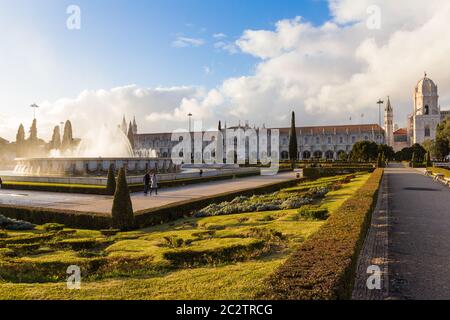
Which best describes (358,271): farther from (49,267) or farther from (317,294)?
(49,267)

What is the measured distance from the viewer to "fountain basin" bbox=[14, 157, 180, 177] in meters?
28.7

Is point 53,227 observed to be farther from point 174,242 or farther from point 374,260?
point 374,260

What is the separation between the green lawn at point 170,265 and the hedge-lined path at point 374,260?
4.10 ft

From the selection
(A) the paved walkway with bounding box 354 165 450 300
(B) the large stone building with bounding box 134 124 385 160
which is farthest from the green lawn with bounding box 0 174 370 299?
(B) the large stone building with bounding box 134 124 385 160

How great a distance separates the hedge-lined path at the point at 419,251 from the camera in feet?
18.3

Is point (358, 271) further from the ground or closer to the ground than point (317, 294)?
closer to the ground

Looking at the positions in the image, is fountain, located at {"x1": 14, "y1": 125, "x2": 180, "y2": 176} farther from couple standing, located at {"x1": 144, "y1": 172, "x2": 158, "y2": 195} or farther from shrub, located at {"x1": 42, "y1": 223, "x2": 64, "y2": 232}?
shrub, located at {"x1": 42, "y1": 223, "x2": 64, "y2": 232}

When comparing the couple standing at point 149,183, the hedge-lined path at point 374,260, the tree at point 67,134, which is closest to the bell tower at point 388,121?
the tree at point 67,134

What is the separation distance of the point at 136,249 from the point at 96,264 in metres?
1.19

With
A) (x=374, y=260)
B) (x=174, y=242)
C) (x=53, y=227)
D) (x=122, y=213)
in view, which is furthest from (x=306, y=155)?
(x=374, y=260)

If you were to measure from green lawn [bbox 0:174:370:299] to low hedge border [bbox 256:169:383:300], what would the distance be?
0.38 metres

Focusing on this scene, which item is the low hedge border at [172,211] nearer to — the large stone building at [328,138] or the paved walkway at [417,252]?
the paved walkway at [417,252]
